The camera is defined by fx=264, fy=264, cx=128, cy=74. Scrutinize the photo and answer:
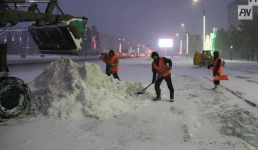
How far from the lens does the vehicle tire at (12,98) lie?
5.24 metres

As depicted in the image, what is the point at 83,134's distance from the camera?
460cm

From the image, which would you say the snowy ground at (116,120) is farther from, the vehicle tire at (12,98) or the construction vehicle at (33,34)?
the construction vehicle at (33,34)

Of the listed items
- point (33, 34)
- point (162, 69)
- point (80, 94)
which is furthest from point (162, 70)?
point (33, 34)

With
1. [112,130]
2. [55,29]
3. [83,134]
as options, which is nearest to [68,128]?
[83,134]

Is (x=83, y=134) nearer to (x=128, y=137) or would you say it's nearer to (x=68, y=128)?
(x=68, y=128)

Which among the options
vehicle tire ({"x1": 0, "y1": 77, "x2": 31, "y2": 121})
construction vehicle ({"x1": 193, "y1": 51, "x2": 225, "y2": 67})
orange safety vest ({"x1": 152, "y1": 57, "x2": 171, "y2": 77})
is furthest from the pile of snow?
construction vehicle ({"x1": 193, "y1": 51, "x2": 225, "y2": 67})

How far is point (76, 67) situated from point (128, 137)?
394 cm

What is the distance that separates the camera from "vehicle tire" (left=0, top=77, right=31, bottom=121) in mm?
5238

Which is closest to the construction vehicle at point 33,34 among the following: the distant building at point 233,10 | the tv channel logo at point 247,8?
the tv channel logo at point 247,8

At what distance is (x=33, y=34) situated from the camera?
7406mm

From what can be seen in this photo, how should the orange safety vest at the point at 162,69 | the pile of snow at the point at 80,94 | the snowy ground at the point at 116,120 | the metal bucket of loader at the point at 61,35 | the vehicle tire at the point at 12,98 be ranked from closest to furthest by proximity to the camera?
1. the snowy ground at the point at 116,120
2. the vehicle tire at the point at 12,98
3. the pile of snow at the point at 80,94
4. the metal bucket of loader at the point at 61,35
5. the orange safety vest at the point at 162,69

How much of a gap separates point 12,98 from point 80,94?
4.82ft

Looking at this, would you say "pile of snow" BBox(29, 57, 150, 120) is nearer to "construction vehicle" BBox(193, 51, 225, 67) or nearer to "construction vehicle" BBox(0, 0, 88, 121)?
"construction vehicle" BBox(0, 0, 88, 121)

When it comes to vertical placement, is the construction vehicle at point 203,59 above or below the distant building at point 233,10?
below
